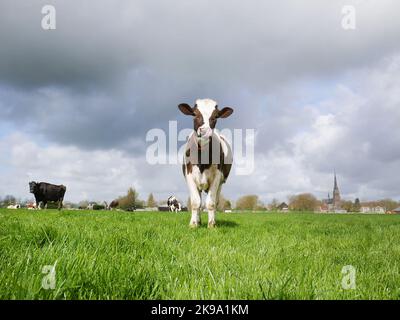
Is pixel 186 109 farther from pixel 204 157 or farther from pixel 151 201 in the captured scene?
pixel 151 201

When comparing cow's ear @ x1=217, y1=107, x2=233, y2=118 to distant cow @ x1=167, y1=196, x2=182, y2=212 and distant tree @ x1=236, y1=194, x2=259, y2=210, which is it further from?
distant tree @ x1=236, y1=194, x2=259, y2=210

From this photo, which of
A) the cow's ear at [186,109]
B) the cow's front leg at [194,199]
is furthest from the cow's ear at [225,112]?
the cow's front leg at [194,199]

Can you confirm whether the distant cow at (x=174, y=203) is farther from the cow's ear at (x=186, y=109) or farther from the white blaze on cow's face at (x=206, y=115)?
the white blaze on cow's face at (x=206, y=115)

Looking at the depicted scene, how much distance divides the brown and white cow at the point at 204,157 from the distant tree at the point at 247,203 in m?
141

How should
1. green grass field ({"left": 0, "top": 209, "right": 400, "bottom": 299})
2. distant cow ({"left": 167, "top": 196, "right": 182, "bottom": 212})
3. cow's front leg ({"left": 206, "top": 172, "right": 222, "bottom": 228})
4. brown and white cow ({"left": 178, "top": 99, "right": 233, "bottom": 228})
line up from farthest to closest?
distant cow ({"left": 167, "top": 196, "right": 182, "bottom": 212})
cow's front leg ({"left": 206, "top": 172, "right": 222, "bottom": 228})
brown and white cow ({"left": 178, "top": 99, "right": 233, "bottom": 228})
green grass field ({"left": 0, "top": 209, "right": 400, "bottom": 299})

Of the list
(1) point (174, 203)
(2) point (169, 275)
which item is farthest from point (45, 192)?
(2) point (169, 275)

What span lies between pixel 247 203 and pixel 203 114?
14264cm

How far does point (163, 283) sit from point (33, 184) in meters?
37.4

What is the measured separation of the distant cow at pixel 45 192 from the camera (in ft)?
121

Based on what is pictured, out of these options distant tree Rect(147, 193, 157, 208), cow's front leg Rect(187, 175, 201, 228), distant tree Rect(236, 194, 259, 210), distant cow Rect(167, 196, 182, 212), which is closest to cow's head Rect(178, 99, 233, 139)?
cow's front leg Rect(187, 175, 201, 228)

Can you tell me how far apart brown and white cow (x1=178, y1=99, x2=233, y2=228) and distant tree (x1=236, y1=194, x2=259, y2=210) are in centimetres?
14067

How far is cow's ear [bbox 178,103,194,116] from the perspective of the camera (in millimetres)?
9648
